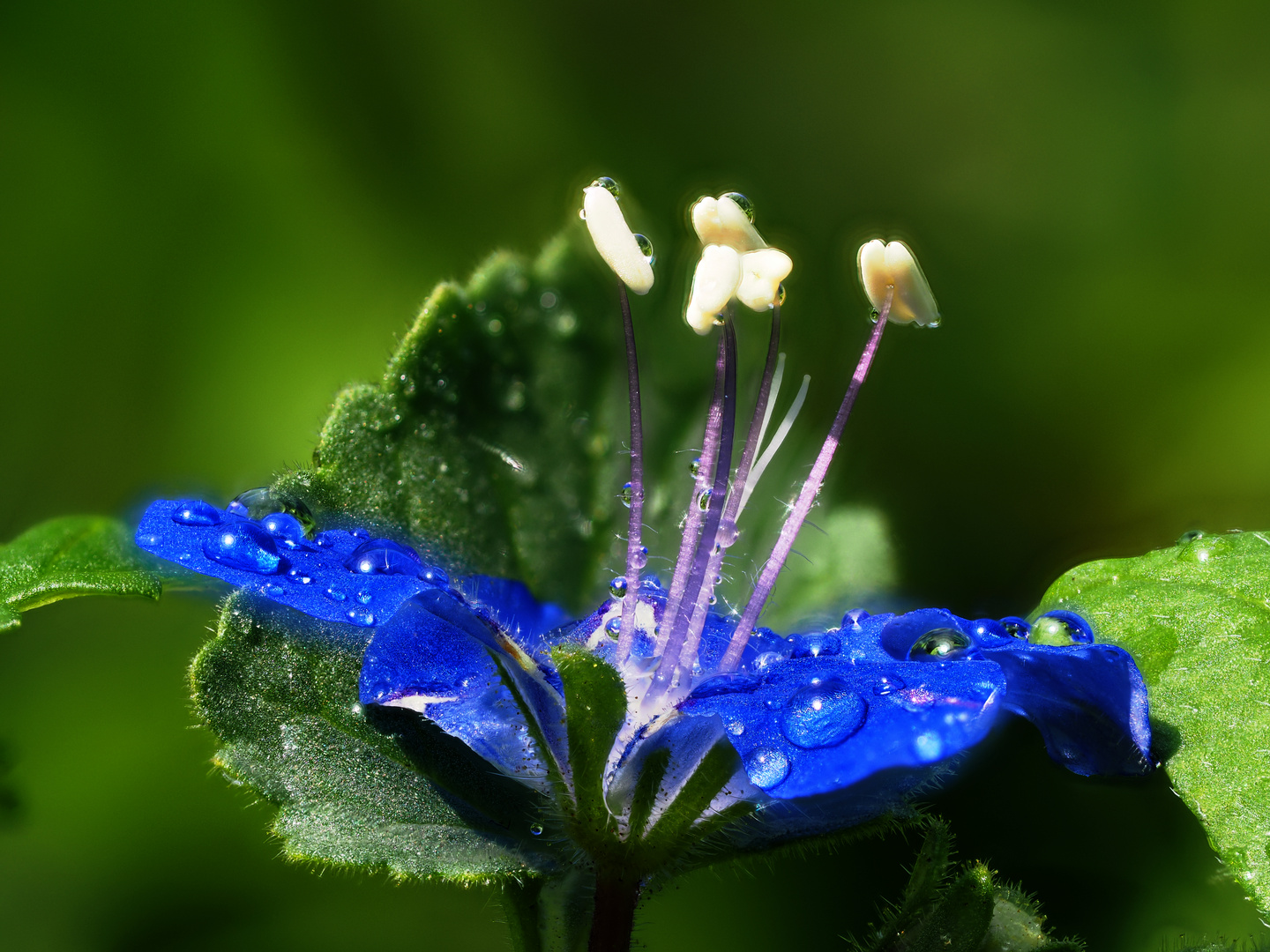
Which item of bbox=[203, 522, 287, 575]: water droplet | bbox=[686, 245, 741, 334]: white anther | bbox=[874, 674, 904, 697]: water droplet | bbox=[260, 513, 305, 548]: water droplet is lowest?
bbox=[874, 674, 904, 697]: water droplet

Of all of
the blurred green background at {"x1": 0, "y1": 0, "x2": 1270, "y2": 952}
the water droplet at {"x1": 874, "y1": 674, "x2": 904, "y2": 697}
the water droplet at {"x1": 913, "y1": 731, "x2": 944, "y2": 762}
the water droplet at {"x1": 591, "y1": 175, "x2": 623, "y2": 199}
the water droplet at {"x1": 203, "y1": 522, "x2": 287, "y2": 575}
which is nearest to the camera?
the water droplet at {"x1": 913, "y1": 731, "x2": 944, "y2": 762}

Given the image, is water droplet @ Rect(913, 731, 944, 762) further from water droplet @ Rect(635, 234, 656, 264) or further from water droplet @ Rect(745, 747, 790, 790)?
water droplet @ Rect(635, 234, 656, 264)

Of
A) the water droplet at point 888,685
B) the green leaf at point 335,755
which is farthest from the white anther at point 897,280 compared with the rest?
the green leaf at point 335,755

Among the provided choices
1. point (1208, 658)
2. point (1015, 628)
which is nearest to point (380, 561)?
point (1015, 628)

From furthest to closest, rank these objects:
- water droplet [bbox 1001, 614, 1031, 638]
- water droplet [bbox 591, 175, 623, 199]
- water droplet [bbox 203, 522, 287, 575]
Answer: water droplet [bbox 591, 175, 623, 199] < water droplet [bbox 1001, 614, 1031, 638] < water droplet [bbox 203, 522, 287, 575]

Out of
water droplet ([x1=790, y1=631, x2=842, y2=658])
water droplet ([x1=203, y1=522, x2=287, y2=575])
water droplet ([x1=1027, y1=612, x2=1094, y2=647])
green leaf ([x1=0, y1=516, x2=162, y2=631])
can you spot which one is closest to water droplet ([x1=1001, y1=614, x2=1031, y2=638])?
water droplet ([x1=1027, y1=612, x2=1094, y2=647])

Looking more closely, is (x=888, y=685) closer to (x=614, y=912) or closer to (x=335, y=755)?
(x=614, y=912)
